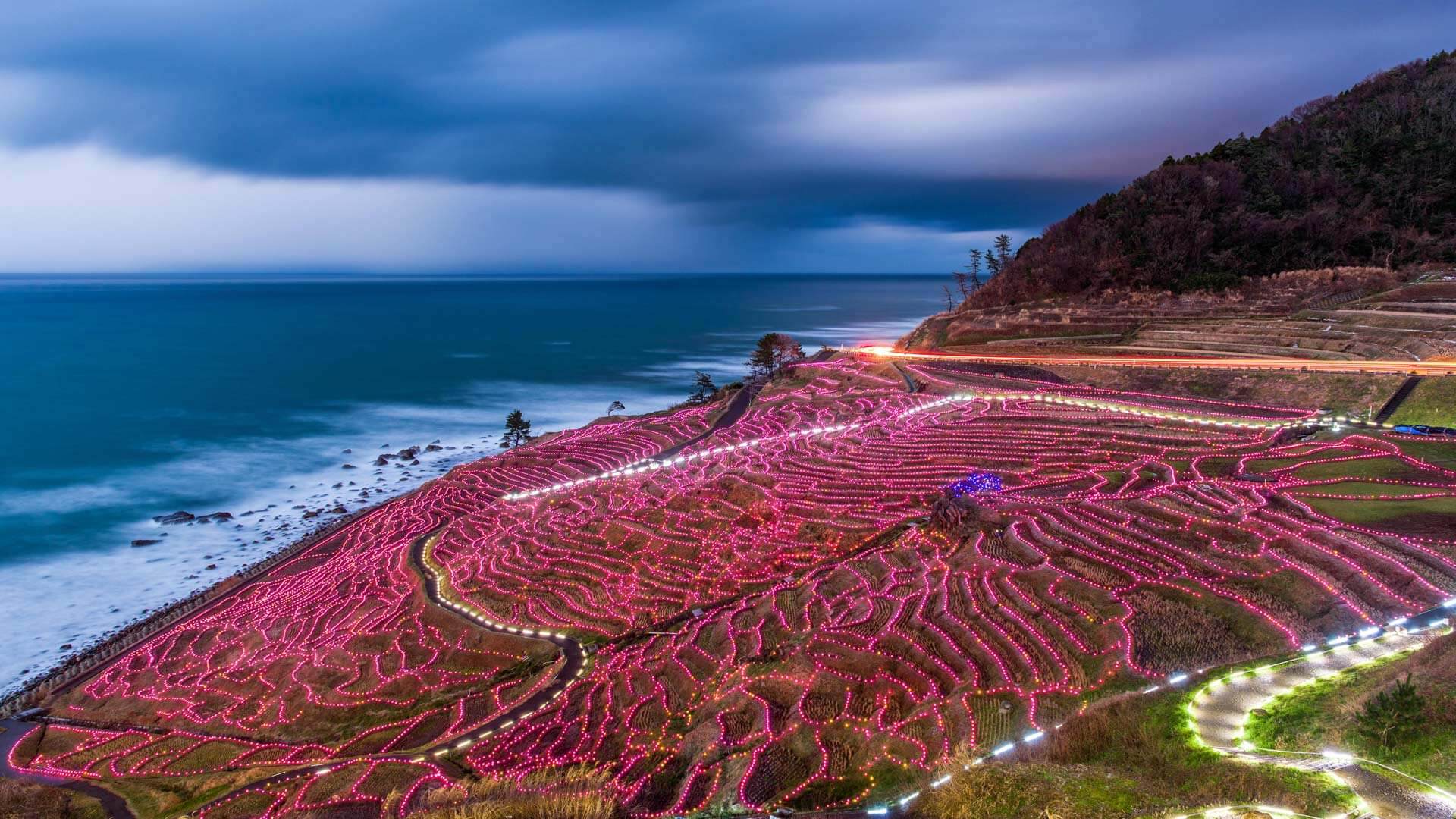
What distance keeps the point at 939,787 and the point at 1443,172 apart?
72386 mm

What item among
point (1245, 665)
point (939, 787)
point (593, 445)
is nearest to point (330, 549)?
point (593, 445)

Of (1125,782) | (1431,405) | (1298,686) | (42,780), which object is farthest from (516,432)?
(1431,405)

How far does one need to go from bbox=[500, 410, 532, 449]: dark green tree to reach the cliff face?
4298 cm

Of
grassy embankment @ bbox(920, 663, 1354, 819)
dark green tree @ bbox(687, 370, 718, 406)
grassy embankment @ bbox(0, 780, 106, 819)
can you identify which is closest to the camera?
grassy embankment @ bbox(920, 663, 1354, 819)

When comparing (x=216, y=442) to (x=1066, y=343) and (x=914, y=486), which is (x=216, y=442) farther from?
(x=1066, y=343)

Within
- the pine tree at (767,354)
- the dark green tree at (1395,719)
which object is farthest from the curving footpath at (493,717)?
the pine tree at (767,354)

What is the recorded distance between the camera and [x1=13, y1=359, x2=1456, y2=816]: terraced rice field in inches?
690

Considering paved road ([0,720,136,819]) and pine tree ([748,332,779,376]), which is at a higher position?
pine tree ([748,332,779,376])

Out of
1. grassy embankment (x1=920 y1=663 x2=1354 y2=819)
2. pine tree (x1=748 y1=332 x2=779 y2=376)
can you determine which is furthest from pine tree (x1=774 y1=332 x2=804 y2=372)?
grassy embankment (x1=920 y1=663 x2=1354 y2=819)

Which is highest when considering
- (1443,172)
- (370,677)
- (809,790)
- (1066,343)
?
(1443,172)

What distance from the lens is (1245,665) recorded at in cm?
1639

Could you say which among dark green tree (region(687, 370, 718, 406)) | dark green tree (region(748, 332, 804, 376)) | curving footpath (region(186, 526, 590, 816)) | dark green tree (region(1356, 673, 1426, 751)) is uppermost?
→ dark green tree (region(748, 332, 804, 376))

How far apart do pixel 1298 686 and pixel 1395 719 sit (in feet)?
11.2

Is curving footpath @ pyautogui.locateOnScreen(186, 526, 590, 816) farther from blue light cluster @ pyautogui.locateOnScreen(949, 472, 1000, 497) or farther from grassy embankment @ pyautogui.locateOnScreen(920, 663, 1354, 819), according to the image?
blue light cluster @ pyautogui.locateOnScreen(949, 472, 1000, 497)
